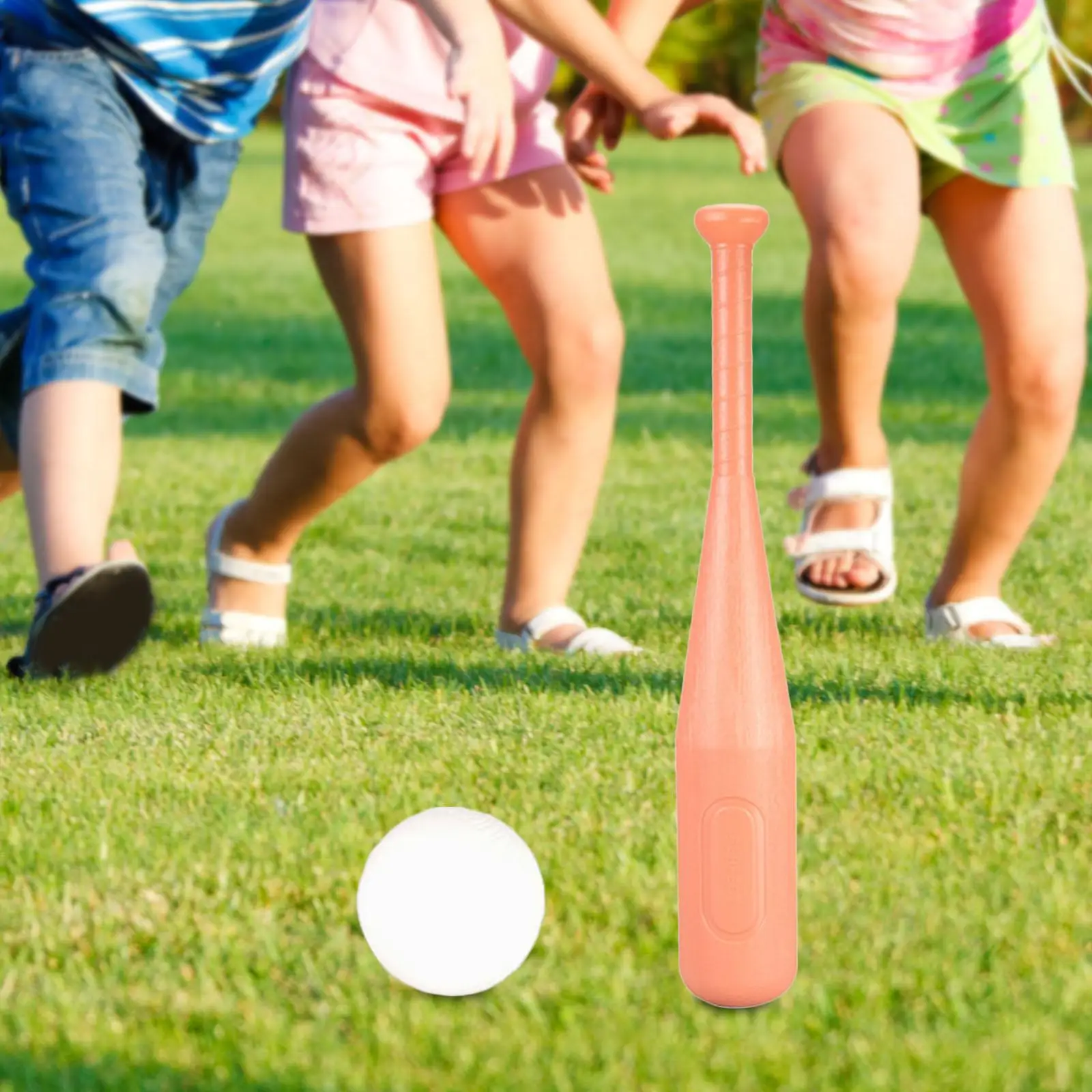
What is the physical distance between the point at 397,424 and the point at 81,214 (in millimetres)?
723

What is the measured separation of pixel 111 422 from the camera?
3.83 m

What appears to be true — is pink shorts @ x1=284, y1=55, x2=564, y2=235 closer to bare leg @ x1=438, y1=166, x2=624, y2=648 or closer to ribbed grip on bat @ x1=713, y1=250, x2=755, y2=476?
bare leg @ x1=438, y1=166, x2=624, y2=648

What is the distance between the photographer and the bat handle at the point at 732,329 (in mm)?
2203

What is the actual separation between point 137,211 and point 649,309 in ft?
33.6

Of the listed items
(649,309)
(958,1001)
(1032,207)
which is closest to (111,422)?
(1032,207)

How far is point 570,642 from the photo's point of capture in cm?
409

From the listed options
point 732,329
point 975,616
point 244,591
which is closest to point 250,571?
point 244,591

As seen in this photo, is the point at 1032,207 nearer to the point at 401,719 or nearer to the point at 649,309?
the point at 401,719

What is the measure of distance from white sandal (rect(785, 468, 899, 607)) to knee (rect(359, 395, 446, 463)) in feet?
2.39

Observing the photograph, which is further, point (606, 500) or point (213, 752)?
point (606, 500)

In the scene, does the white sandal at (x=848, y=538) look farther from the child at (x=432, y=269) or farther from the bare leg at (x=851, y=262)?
the child at (x=432, y=269)

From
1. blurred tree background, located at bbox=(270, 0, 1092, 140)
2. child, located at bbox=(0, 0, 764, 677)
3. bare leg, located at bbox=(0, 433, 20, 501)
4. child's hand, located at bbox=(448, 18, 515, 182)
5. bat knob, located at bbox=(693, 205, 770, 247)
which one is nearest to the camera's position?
bat knob, located at bbox=(693, 205, 770, 247)

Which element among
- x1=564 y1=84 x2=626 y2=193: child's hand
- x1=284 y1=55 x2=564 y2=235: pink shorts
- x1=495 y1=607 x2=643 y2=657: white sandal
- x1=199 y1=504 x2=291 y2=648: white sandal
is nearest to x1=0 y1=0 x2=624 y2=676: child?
x1=284 y1=55 x2=564 y2=235: pink shorts

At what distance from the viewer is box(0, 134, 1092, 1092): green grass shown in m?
2.04
